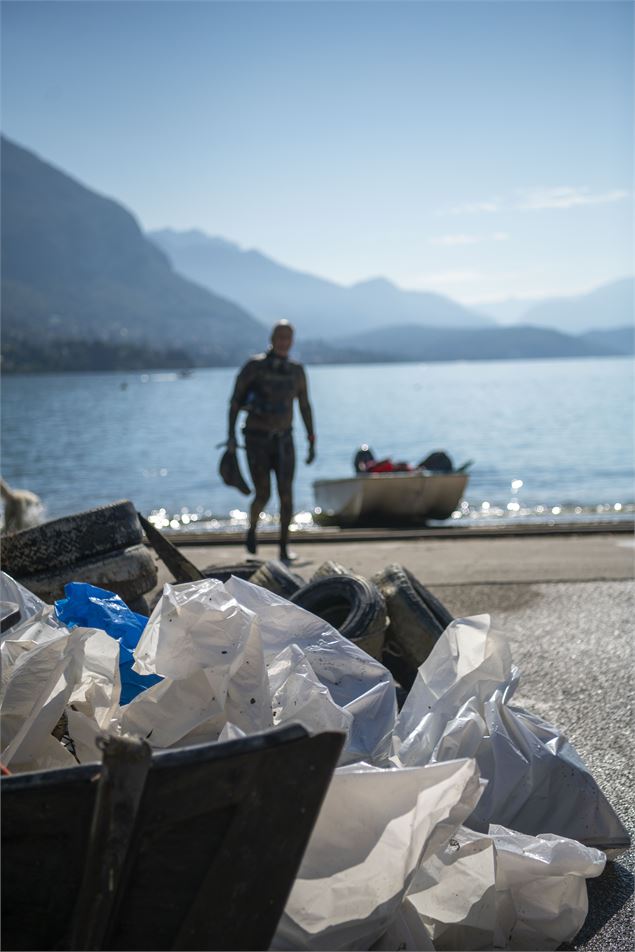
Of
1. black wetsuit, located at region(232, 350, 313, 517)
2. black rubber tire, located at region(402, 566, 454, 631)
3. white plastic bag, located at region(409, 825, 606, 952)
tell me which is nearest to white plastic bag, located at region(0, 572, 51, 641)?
white plastic bag, located at region(409, 825, 606, 952)

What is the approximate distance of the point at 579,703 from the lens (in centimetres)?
482

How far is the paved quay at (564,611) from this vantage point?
3.67 meters

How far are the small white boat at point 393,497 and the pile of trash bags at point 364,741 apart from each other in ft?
36.3

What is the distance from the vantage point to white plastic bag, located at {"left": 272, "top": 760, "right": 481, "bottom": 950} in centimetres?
252

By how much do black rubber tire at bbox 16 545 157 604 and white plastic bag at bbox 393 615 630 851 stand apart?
2.23 m

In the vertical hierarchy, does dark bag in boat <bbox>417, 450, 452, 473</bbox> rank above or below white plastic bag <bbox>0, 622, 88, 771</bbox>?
below

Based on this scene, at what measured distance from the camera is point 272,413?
9375mm

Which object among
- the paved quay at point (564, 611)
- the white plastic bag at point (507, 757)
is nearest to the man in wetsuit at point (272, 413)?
the paved quay at point (564, 611)

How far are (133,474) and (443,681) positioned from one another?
31.4 meters

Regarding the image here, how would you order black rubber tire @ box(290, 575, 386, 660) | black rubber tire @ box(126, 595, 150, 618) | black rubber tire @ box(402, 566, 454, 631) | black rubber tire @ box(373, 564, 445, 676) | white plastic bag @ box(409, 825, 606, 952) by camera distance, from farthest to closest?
black rubber tire @ box(126, 595, 150, 618) < black rubber tire @ box(402, 566, 454, 631) < black rubber tire @ box(373, 564, 445, 676) < black rubber tire @ box(290, 575, 386, 660) < white plastic bag @ box(409, 825, 606, 952)

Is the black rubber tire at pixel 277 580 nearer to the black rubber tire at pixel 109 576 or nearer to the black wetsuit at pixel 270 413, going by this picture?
the black rubber tire at pixel 109 576

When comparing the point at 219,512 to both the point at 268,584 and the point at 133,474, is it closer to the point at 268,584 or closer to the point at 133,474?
the point at 133,474

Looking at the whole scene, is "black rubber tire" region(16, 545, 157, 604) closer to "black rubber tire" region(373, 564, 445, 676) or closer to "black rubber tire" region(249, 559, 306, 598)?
"black rubber tire" region(249, 559, 306, 598)

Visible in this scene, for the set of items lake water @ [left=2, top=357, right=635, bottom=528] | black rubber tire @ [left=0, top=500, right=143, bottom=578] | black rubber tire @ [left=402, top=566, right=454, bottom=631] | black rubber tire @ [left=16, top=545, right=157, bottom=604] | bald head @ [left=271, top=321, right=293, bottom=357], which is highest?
bald head @ [left=271, top=321, right=293, bottom=357]
